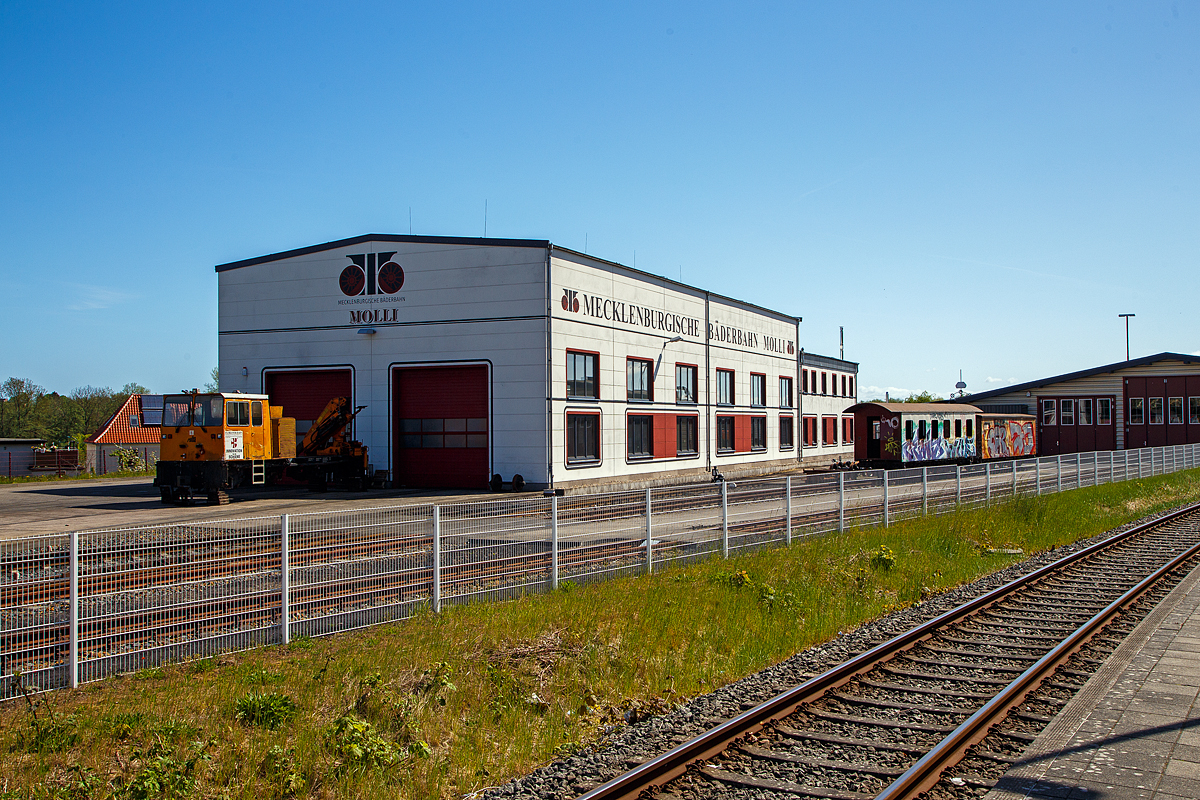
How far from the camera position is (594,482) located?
110 feet

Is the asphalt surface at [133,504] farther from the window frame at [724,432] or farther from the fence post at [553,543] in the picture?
the window frame at [724,432]

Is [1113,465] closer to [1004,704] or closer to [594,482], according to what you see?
[594,482]

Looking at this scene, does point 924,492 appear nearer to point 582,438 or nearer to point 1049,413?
point 582,438

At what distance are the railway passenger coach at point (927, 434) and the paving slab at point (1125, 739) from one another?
34198 mm

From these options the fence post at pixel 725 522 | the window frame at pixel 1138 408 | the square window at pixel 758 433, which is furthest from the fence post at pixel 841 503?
the window frame at pixel 1138 408

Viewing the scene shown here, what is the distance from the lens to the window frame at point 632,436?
3644cm

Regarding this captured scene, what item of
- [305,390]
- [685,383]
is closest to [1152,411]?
[685,383]

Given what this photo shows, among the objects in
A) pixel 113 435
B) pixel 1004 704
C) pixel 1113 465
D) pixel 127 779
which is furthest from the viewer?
pixel 113 435

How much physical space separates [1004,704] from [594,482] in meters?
26.6

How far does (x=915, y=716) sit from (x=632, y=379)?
3026 cm

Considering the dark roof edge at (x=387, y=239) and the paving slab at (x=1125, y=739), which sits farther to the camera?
the dark roof edge at (x=387, y=239)

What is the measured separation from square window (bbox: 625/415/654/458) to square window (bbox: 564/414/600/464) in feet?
8.14

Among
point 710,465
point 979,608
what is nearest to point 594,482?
point 710,465

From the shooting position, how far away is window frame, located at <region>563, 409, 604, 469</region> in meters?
32.4
